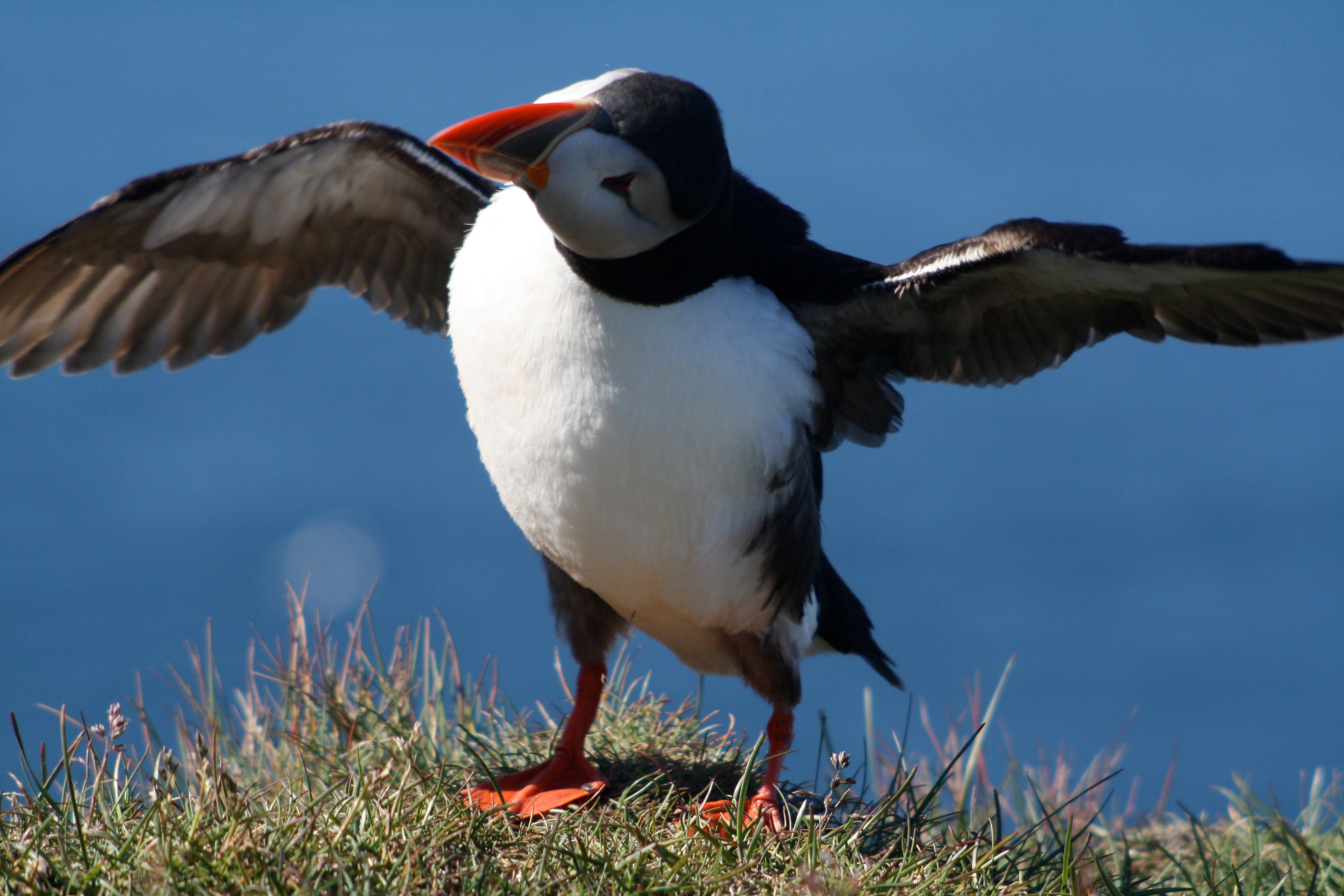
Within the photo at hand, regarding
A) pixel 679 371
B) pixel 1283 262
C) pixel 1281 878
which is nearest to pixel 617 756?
pixel 679 371

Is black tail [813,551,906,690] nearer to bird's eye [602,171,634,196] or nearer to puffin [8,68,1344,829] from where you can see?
puffin [8,68,1344,829]

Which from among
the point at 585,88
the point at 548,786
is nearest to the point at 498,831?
the point at 548,786

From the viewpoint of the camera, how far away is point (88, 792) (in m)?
2.63

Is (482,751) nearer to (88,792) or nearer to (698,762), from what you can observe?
(698,762)

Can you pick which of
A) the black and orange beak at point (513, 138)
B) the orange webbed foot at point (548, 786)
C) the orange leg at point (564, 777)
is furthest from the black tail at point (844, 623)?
the black and orange beak at point (513, 138)

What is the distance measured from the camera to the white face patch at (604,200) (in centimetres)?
238

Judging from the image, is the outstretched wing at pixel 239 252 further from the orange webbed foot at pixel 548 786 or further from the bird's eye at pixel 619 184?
the orange webbed foot at pixel 548 786

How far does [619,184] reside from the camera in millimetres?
2492

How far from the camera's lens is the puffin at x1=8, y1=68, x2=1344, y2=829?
2578 millimetres

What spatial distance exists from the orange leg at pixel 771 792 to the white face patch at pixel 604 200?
1179mm

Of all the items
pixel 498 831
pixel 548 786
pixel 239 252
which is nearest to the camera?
pixel 498 831

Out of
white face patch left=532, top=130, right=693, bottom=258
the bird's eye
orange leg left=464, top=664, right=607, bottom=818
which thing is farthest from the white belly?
orange leg left=464, top=664, right=607, bottom=818

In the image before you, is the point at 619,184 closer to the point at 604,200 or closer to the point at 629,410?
the point at 604,200

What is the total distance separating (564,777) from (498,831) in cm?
81
